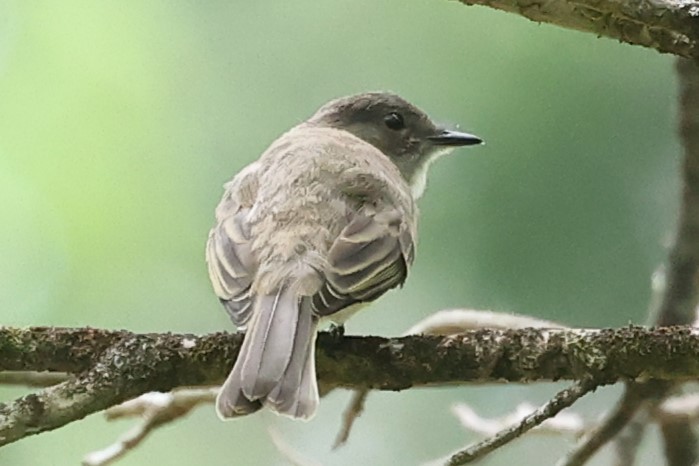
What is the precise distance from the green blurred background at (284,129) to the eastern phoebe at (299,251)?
0.55m

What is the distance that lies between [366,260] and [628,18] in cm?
57

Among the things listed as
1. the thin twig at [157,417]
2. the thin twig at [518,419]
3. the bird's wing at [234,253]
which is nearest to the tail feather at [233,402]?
the bird's wing at [234,253]

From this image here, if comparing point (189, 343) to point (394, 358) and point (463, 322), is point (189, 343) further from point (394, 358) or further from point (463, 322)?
point (463, 322)

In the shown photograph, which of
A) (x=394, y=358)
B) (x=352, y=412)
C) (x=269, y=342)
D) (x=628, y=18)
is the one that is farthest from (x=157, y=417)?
(x=628, y=18)

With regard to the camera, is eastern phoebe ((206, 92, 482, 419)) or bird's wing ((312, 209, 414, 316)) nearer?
eastern phoebe ((206, 92, 482, 419))

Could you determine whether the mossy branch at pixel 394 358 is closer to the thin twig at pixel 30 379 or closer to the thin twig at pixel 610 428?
the thin twig at pixel 30 379

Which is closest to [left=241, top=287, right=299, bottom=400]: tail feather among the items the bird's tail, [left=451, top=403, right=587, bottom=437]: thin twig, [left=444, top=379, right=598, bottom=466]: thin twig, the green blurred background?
the bird's tail

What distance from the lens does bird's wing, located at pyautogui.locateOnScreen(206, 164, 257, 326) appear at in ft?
6.38

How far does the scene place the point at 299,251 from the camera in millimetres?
2051

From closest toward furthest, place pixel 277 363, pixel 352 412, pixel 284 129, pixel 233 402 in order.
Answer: pixel 233 402, pixel 277 363, pixel 352 412, pixel 284 129

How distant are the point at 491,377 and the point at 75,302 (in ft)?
5.63

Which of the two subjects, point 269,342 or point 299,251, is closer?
point 269,342

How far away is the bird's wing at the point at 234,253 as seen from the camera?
6.38ft

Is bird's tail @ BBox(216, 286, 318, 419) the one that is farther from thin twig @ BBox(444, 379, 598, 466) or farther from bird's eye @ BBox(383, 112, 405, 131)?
bird's eye @ BBox(383, 112, 405, 131)
